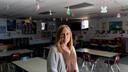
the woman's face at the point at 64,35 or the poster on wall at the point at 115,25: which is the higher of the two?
the poster on wall at the point at 115,25

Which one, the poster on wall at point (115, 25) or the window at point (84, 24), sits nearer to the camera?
the poster on wall at point (115, 25)

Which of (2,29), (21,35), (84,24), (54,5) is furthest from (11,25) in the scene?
(54,5)

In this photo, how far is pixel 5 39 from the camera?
9.07 meters

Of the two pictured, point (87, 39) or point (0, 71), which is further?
point (87, 39)

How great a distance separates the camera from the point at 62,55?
1.55 meters

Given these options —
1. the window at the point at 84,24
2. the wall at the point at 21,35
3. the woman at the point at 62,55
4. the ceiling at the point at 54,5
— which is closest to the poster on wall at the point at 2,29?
the wall at the point at 21,35

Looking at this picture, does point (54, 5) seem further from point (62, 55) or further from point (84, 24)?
point (84, 24)

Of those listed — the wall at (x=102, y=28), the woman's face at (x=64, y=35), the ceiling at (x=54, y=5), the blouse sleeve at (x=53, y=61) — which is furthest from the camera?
the wall at (x=102, y=28)

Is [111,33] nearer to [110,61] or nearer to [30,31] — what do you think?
[110,61]

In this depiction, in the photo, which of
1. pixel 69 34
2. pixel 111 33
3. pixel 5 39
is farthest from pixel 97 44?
pixel 69 34

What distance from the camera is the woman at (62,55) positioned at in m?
1.51

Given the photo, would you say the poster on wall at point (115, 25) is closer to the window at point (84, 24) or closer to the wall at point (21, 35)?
the window at point (84, 24)

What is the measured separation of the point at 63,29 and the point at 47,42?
371 inches

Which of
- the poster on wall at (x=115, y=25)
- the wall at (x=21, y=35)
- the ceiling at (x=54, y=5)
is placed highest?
the ceiling at (x=54, y=5)
